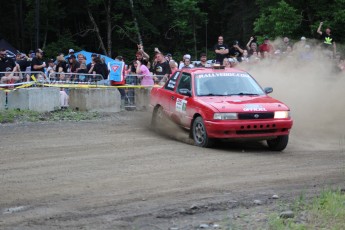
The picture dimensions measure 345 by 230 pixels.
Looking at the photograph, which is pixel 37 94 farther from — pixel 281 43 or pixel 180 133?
pixel 281 43

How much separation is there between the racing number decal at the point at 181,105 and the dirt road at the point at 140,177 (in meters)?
0.63

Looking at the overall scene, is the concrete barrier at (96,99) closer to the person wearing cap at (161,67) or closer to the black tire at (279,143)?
the person wearing cap at (161,67)

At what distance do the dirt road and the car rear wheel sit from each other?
18.3 inches

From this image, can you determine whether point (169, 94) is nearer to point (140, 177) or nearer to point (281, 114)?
point (281, 114)

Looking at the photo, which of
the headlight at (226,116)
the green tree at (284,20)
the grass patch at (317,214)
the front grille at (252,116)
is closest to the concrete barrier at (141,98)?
the headlight at (226,116)

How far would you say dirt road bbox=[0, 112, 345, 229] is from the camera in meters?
6.61

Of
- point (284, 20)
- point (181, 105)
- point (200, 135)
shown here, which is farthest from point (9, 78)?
point (284, 20)

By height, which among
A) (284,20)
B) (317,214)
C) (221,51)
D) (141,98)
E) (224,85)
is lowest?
(317,214)

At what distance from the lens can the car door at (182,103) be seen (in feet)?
40.7

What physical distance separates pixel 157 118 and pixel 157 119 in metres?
0.03

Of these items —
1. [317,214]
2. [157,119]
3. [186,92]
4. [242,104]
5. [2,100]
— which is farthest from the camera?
[2,100]

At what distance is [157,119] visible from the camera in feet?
46.1

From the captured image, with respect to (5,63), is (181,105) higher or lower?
lower

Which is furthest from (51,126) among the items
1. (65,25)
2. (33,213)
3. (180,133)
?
(65,25)
